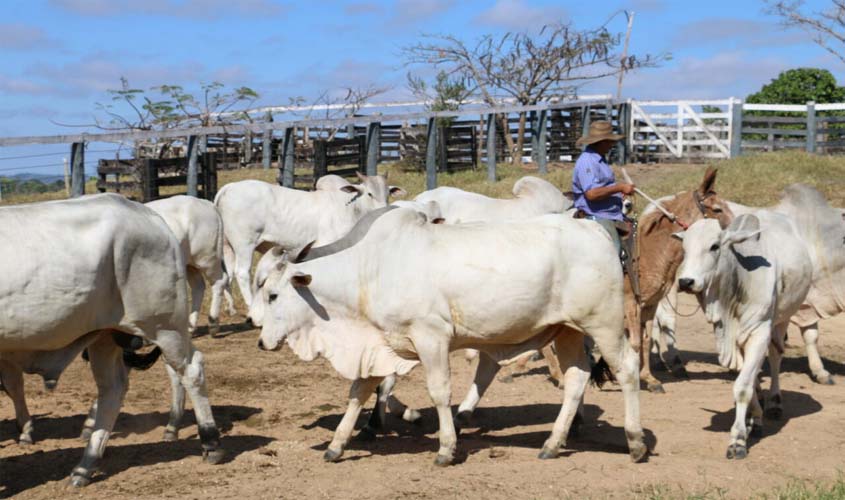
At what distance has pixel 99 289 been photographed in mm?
6195

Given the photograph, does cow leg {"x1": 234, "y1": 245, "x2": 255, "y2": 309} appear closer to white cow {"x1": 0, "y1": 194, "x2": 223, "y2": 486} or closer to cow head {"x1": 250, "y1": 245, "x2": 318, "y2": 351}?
cow head {"x1": 250, "y1": 245, "x2": 318, "y2": 351}

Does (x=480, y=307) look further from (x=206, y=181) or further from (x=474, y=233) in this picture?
(x=206, y=181)

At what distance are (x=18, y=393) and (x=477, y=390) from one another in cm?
307

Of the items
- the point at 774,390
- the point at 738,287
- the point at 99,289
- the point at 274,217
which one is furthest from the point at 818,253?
the point at 99,289

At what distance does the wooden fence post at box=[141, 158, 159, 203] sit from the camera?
1412 centimetres

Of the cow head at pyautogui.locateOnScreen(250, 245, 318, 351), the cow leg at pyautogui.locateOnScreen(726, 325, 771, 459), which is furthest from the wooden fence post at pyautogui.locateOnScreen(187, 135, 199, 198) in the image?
the cow leg at pyautogui.locateOnScreen(726, 325, 771, 459)

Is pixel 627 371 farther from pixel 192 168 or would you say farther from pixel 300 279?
pixel 192 168

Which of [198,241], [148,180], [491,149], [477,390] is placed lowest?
[477,390]

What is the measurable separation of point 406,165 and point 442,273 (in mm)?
16397

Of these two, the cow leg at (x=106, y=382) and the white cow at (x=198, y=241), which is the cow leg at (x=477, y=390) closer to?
the cow leg at (x=106, y=382)

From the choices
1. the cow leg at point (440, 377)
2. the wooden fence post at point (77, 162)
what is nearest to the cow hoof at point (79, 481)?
the cow leg at point (440, 377)

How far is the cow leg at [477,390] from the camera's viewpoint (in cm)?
776

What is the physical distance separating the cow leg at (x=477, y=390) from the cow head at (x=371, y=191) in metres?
3.97

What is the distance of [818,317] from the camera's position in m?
9.76
